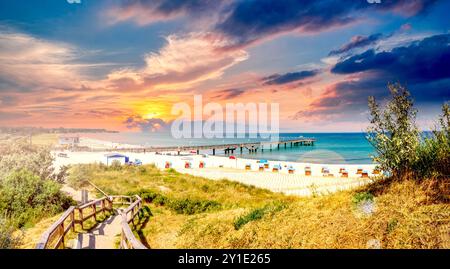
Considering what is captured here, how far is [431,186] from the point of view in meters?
6.32

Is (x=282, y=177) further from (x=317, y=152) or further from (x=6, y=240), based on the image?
(x=317, y=152)

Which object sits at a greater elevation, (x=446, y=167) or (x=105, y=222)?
(x=446, y=167)

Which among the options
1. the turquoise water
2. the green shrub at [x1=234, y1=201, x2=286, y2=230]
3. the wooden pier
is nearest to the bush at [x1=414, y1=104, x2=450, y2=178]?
the green shrub at [x1=234, y1=201, x2=286, y2=230]

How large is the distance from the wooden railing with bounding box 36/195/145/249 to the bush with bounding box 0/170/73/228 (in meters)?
1.00

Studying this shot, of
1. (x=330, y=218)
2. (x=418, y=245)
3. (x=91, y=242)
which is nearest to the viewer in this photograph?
(x=418, y=245)

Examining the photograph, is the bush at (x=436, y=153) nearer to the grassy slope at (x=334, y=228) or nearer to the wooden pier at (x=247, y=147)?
the grassy slope at (x=334, y=228)

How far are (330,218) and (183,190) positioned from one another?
14.2 metres

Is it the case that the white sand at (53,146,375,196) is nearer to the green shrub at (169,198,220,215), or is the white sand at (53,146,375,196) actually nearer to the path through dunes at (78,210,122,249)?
the green shrub at (169,198,220,215)

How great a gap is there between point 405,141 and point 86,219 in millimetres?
9906

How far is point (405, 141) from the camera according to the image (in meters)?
7.57

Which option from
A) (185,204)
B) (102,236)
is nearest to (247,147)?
(185,204)
